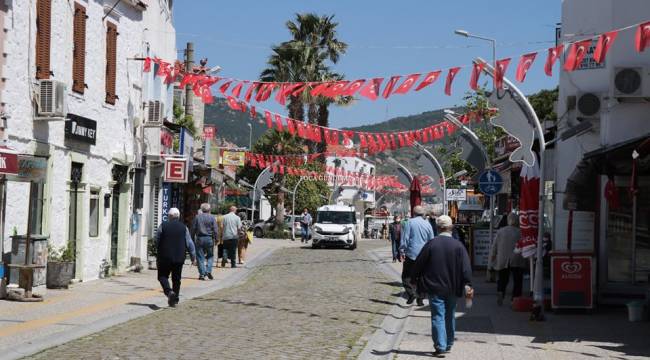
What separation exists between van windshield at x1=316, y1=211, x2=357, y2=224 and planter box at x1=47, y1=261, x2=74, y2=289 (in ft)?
93.0

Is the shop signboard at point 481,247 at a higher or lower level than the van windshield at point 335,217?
lower

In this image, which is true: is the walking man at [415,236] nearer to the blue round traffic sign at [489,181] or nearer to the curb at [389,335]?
the curb at [389,335]

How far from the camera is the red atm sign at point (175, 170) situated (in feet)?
89.9

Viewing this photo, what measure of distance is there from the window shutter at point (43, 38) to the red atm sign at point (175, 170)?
29.1ft

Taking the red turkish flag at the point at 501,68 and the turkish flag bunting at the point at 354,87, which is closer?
the red turkish flag at the point at 501,68

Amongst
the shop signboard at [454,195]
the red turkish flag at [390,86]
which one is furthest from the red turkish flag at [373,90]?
the shop signboard at [454,195]

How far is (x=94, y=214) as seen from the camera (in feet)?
74.8

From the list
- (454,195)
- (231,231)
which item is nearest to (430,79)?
(231,231)

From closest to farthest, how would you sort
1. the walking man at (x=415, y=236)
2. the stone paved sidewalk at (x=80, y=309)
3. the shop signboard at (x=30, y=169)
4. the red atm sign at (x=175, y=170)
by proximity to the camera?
the stone paved sidewalk at (x=80, y=309) → the shop signboard at (x=30, y=169) → the walking man at (x=415, y=236) → the red atm sign at (x=175, y=170)

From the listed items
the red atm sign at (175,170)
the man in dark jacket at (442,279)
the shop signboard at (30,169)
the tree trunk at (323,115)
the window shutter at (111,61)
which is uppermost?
the tree trunk at (323,115)

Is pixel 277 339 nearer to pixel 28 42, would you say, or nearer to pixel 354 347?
pixel 354 347

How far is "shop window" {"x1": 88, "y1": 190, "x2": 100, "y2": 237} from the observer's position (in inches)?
889

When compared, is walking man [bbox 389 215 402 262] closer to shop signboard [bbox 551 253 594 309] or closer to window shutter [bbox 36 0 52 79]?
shop signboard [bbox 551 253 594 309]

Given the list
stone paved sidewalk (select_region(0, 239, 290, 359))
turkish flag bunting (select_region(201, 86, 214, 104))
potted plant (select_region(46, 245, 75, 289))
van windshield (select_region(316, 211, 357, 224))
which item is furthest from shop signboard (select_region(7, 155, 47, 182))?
van windshield (select_region(316, 211, 357, 224))
